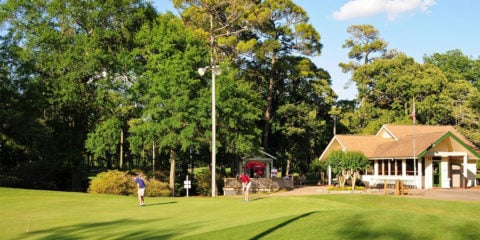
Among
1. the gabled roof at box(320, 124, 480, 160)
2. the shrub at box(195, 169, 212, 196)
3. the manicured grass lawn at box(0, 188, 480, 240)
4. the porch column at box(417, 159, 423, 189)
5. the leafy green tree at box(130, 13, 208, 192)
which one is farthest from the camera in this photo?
the shrub at box(195, 169, 212, 196)

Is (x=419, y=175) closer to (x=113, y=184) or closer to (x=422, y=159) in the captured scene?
(x=422, y=159)

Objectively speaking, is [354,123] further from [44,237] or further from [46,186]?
[44,237]

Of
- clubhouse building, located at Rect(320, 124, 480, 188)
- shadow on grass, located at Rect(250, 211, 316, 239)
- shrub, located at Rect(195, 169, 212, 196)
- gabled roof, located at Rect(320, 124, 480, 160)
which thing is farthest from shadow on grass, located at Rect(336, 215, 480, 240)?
shrub, located at Rect(195, 169, 212, 196)

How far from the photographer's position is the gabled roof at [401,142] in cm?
4041

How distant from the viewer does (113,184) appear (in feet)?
113

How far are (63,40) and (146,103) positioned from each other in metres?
8.08

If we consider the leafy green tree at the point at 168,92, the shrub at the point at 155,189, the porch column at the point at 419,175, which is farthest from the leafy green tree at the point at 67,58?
the porch column at the point at 419,175

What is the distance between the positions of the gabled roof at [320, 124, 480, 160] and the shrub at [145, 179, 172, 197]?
1823 cm

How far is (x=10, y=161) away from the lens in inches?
1634

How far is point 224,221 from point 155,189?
69.3ft

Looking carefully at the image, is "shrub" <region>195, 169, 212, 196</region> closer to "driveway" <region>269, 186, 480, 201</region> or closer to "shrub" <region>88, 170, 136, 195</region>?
"driveway" <region>269, 186, 480, 201</region>

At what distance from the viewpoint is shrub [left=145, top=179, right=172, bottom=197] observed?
117 feet

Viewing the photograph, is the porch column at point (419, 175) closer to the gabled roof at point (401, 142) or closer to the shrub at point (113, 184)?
the gabled roof at point (401, 142)

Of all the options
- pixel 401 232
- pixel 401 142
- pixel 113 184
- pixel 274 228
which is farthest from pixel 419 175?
pixel 274 228
